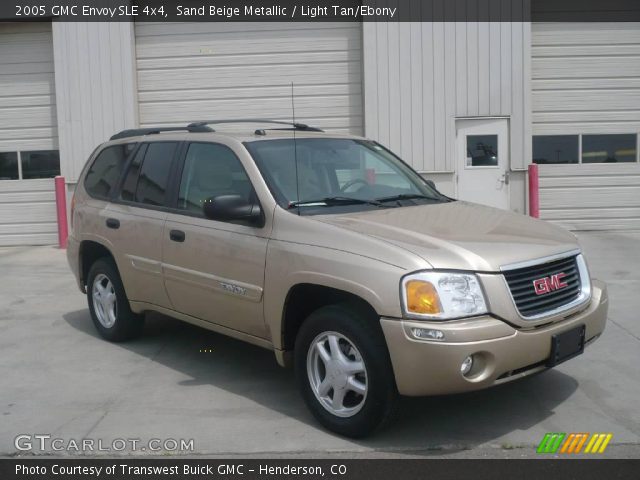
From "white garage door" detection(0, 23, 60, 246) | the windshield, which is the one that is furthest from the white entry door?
"white garage door" detection(0, 23, 60, 246)

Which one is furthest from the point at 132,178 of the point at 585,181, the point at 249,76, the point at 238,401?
the point at 585,181

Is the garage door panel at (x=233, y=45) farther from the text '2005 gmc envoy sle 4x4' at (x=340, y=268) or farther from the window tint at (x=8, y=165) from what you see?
the text '2005 gmc envoy sle 4x4' at (x=340, y=268)

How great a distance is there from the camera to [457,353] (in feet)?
12.6

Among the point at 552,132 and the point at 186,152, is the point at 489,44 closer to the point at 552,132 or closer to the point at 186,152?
the point at 552,132

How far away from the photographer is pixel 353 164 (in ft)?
18.2

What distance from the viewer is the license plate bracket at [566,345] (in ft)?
13.7

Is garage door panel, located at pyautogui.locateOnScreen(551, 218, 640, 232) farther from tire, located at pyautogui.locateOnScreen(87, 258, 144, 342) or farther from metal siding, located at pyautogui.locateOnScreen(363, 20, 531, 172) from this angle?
tire, located at pyautogui.locateOnScreen(87, 258, 144, 342)

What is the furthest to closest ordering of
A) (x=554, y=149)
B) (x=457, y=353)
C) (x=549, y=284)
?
(x=554, y=149) < (x=549, y=284) < (x=457, y=353)

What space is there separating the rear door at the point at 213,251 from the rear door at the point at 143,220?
0.18m

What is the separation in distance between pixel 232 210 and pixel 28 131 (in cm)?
990

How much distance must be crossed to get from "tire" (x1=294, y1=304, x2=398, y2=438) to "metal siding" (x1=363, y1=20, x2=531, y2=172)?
330 inches

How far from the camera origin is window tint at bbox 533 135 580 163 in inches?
508

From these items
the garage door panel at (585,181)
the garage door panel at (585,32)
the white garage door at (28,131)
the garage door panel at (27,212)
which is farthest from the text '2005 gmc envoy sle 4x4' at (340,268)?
the garage door panel at (585,32)

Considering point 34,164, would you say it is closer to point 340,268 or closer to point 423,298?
point 340,268
